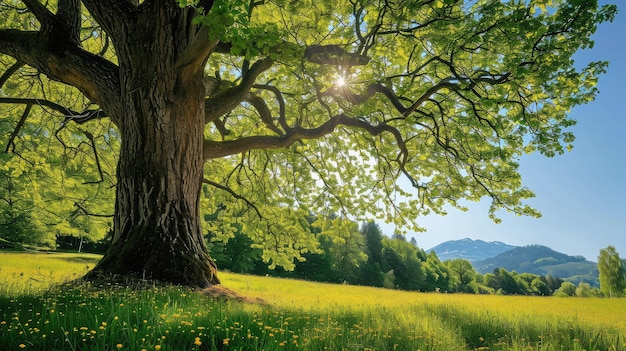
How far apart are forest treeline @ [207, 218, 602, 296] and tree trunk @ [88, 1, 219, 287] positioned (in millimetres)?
23693

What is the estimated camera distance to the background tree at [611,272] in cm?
6762

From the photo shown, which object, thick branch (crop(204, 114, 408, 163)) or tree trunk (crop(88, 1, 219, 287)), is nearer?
tree trunk (crop(88, 1, 219, 287))

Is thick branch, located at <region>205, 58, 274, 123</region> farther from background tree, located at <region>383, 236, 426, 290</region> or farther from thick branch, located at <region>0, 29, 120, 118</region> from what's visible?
background tree, located at <region>383, 236, 426, 290</region>

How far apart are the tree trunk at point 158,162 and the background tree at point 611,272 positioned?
270 feet

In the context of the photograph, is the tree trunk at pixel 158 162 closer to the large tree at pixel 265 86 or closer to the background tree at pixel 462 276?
the large tree at pixel 265 86

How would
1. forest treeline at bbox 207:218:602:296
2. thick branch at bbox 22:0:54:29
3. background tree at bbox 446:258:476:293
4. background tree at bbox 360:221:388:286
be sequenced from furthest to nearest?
background tree at bbox 446:258:476:293 → background tree at bbox 360:221:388:286 → forest treeline at bbox 207:218:602:296 → thick branch at bbox 22:0:54:29

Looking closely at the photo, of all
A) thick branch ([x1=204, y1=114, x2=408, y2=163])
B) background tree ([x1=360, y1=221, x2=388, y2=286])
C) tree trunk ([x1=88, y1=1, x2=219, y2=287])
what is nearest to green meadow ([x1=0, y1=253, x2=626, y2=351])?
tree trunk ([x1=88, y1=1, x2=219, y2=287])

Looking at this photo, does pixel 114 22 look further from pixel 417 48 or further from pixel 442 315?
pixel 442 315

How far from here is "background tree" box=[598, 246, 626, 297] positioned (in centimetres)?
6762

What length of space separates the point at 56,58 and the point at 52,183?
36.6 feet

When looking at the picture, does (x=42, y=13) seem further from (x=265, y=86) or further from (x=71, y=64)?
(x=265, y=86)

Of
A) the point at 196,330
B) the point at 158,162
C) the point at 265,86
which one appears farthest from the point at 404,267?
the point at 196,330

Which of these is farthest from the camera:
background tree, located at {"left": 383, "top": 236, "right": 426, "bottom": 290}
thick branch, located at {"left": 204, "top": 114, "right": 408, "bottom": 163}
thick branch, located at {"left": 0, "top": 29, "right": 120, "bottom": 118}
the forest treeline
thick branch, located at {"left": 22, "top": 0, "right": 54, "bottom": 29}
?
background tree, located at {"left": 383, "top": 236, "right": 426, "bottom": 290}

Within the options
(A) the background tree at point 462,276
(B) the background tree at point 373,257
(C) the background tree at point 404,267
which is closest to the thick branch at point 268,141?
(B) the background tree at point 373,257
